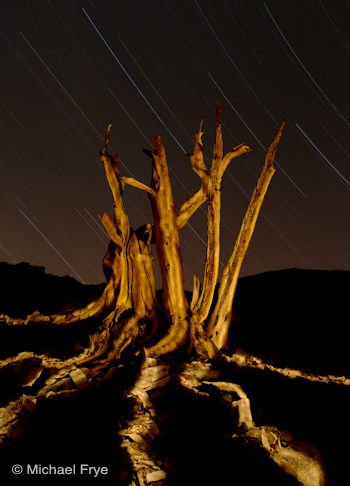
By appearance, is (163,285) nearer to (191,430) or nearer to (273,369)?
(273,369)

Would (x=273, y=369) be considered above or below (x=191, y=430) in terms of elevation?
below

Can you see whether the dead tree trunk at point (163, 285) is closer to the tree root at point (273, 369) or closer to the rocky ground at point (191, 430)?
the tree root at point (273, 369)

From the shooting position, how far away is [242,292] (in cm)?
1459

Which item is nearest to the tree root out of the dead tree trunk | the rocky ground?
the dead tree trunk

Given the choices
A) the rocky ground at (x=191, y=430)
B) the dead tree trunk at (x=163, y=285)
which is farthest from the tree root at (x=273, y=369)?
the rocky ground at (x=191, y=430)

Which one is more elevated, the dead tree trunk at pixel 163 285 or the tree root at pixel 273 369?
the dead tree trunk at pixel 163 285

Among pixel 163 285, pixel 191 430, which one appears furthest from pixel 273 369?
pixel 191 430

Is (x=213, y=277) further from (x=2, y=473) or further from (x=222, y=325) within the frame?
(x=2, y=473)

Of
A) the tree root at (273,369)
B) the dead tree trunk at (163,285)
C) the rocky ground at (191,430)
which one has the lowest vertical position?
Result: the tree root at (273,369)

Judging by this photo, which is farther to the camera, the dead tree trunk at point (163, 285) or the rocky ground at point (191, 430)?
the dead tree trunk at point (163, 285)

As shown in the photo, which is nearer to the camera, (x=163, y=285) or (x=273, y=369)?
(x=273, y=369)

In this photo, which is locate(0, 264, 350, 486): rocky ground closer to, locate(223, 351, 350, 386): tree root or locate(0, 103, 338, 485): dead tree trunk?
locate(223, 351, 350, 386): tree root

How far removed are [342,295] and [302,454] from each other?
11884 millimetres

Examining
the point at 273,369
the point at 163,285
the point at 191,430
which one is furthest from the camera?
the point at 163,285
